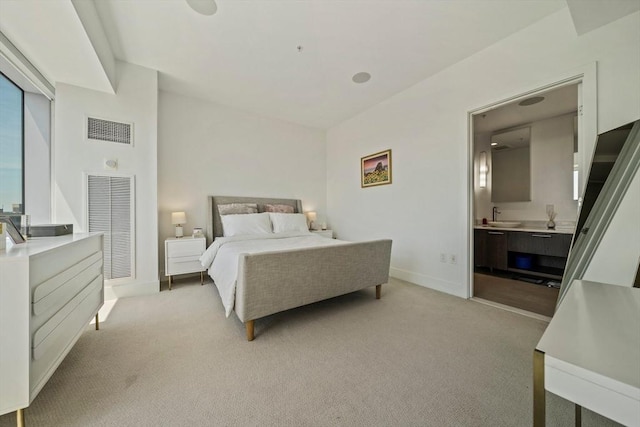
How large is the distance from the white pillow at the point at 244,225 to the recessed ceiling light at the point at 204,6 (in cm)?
239

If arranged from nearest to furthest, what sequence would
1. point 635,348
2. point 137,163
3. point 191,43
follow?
point 635,348, point 191,43, point 137,163

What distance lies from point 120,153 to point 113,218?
779 millimetres

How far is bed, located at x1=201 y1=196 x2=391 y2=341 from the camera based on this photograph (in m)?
1.82

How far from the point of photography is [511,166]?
4.30m

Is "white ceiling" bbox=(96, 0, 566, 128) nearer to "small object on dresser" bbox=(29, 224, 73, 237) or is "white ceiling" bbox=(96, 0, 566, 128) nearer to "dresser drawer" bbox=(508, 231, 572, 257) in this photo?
"small object on dresser" bbox=(29, 224, 73, 237)

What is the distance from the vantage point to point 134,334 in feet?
6.33

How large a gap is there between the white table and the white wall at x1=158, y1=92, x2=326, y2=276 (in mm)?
3982

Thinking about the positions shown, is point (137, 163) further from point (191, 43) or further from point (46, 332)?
point (46, 332)

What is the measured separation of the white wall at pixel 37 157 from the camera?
2.41 metres

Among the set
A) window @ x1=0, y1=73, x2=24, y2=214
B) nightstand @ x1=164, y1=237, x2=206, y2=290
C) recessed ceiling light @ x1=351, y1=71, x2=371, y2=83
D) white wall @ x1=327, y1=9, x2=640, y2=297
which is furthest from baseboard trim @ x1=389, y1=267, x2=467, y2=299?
window @ x1=0, y1=73, x2=24, y2=214

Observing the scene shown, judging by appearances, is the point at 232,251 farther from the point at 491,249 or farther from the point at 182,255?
the point at 491,249

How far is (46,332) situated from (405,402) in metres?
1.86

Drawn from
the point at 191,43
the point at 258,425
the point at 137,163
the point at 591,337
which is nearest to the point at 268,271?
the point at 258,425

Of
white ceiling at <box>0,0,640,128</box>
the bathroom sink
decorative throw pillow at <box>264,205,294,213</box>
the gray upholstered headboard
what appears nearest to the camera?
white ceiling at <box>0,0,640,128</box>
